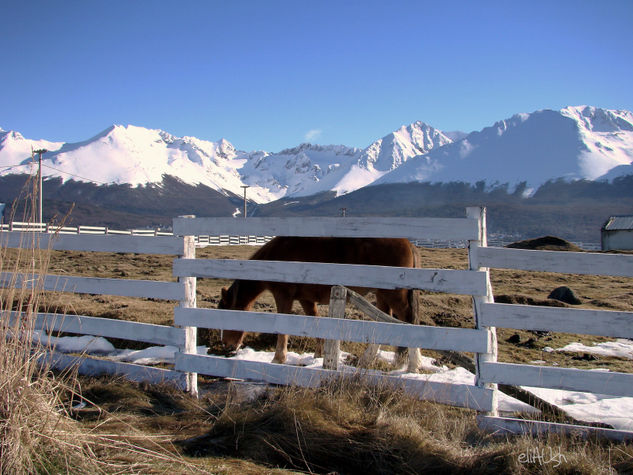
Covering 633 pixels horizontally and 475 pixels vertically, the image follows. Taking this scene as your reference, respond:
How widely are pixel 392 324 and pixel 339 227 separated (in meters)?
1.01

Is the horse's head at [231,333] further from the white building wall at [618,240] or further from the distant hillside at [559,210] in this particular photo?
the distant hillside at [559,210]

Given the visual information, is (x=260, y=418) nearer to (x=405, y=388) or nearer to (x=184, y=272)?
(x=405, y=388)

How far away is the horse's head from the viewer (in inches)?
253

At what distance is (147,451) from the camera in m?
2.73

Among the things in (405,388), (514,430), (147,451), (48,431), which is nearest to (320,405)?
(405,388)

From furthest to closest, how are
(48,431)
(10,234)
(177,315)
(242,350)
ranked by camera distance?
(242,350) → (10,234) → (177,315) → (48,431)

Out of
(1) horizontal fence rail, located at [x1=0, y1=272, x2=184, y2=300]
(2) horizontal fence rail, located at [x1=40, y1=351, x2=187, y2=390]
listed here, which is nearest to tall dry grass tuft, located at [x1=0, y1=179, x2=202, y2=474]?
(2) horizontal fence rail, located at [x1=40, y1=351, x2=187, y2=390]

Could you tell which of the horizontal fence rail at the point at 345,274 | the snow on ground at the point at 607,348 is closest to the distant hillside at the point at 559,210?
the snow on ground at the point at 607,348

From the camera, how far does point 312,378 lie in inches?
162

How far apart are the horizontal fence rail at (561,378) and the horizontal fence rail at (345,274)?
0.63m

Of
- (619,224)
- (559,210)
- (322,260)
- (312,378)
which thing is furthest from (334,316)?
(559,210)

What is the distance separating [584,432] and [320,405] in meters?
1.89

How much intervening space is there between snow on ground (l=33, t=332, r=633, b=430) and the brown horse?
531 millimetres

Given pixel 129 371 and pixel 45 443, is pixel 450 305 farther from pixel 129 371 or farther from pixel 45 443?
pixel 45 443
